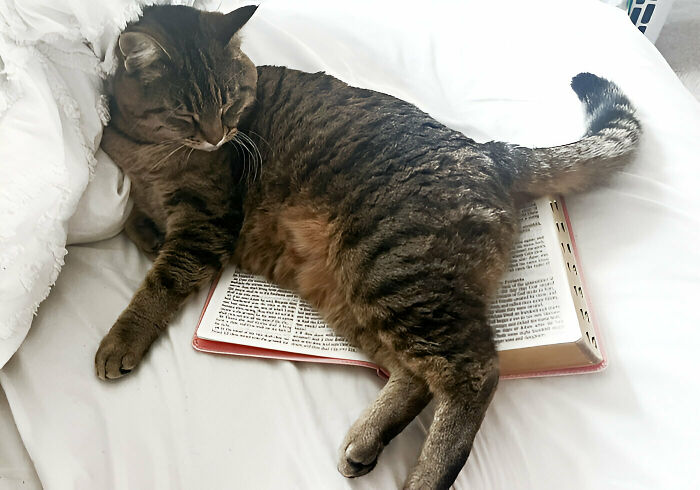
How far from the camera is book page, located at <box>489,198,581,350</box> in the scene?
3.34 feet

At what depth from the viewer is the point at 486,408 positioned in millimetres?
1008

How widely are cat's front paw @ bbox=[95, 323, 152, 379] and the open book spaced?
11 centimetres

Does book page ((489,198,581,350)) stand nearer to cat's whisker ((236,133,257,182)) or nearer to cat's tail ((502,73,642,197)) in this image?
cat's tail ((502,73,642,197))

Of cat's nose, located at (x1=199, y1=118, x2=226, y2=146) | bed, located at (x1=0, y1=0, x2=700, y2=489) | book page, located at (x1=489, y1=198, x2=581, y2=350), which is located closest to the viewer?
bed, located at (x1=0, y1=0, x2=700, y2=489)

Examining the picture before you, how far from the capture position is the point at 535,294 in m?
1.09

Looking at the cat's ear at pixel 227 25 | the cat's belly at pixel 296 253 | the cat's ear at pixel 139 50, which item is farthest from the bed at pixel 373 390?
the cat's ear at pixel 227 25

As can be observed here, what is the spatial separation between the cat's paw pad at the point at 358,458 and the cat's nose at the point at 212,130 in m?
0.79

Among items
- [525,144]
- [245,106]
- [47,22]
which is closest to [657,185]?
[525,144]

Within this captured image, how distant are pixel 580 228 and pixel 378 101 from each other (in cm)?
59

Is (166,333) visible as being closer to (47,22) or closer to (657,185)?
(47,22)

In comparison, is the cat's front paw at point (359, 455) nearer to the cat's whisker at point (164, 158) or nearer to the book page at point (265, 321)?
the book page at point (265, 321)

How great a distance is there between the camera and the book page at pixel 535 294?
1.02 meters

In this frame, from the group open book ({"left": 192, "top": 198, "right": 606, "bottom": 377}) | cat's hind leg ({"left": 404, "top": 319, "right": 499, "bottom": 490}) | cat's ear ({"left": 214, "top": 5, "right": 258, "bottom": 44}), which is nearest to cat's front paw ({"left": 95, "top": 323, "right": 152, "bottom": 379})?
open book ({"left": 192, "top": 198, "right": 606, "bottom": 377})

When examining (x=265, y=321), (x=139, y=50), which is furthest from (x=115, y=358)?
(x=139, y=50)
